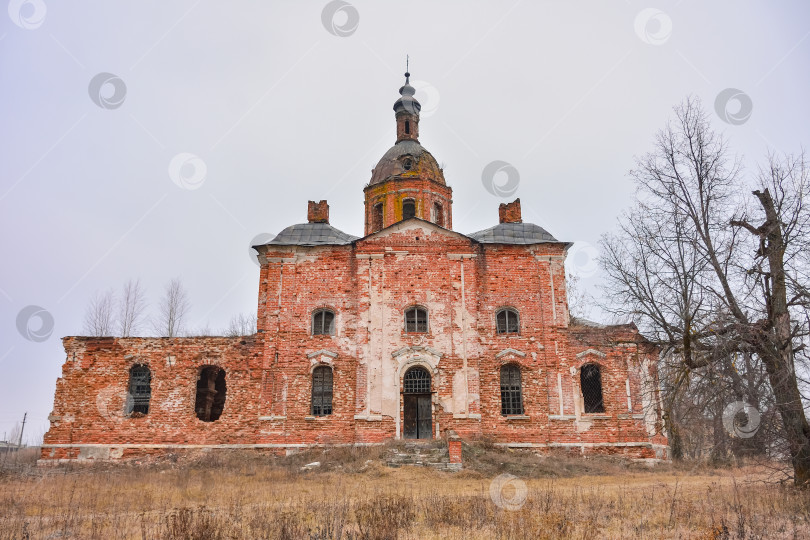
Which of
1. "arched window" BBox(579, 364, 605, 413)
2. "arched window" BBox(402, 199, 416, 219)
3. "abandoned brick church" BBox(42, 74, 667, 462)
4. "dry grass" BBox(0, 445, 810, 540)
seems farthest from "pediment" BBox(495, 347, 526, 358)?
"arched window" BBox(402, 199, 416, 219)

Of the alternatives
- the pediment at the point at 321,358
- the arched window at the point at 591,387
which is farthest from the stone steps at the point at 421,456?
the arched window at the point at 591,387

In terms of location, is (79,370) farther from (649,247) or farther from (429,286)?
(649,247)

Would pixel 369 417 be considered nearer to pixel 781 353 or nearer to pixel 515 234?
pixel 515 234

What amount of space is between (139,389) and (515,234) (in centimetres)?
1579

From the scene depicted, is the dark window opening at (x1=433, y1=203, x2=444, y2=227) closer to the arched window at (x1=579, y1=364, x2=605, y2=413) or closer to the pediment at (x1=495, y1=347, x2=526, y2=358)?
the pediment at (x1=495, y1=347, x2=526, y2=358)

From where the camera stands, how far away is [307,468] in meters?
19.0

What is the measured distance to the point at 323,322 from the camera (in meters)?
23.4

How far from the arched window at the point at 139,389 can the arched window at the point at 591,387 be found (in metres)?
16.0

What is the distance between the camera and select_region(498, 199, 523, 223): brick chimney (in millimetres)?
27312

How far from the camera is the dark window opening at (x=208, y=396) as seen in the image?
24.4m

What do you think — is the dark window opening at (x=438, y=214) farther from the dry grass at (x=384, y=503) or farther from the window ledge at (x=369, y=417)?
the dry grass at (x=384, y=503)

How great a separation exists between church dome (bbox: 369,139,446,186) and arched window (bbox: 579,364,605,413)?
434 inches

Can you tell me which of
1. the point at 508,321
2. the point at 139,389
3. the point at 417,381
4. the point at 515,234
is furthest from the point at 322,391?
the point at 515,234

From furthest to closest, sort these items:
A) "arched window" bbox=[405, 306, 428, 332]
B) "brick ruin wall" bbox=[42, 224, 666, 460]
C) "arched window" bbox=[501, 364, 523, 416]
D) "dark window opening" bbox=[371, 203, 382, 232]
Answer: "dark window opening" bbox=[371, 203, 382, 232] < "arched window" bbox=[405, 306, 428, 332] < "arched window" bbox=[501, 364, 523, 416] < "brick ruin wall" bbox=[42, 224, 666, 460]
